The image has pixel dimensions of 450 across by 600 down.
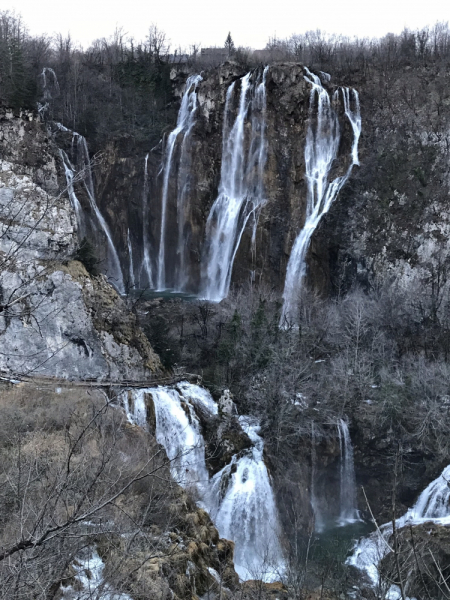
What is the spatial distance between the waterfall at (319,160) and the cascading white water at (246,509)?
1569 centimetres

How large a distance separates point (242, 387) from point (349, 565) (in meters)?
9.06

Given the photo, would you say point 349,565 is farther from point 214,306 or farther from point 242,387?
point 214,306

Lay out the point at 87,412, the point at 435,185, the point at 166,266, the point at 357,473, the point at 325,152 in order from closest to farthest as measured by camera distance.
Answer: the point at 87,412
the point at 357,473
the point at 435,185
the point at 325,152
the point at 166,266

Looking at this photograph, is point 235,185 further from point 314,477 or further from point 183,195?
point 314,477

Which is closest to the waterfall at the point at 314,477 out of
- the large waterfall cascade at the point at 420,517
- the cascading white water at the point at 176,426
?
the large waterfall cascade at the point at 420,517

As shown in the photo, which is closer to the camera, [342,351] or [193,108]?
[342,351]

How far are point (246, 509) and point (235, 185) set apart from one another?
25023 millimetres

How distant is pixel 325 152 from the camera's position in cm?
3922

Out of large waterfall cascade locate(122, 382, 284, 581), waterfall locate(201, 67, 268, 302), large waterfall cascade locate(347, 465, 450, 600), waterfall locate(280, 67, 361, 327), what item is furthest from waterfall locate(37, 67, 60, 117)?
large waterfall cascade locate(347, 465, 450, 600)

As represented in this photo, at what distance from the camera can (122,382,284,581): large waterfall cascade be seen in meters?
20.5

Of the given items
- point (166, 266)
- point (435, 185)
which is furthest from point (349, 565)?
point (166, 266)

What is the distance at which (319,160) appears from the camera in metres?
39.1

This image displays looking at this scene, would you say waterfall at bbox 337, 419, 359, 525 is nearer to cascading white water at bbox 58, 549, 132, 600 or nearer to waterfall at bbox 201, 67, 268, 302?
waterfall at bbox 201, 67, 268, 302

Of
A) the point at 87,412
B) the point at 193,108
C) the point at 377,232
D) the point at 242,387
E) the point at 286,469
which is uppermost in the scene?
the point at 193,108
